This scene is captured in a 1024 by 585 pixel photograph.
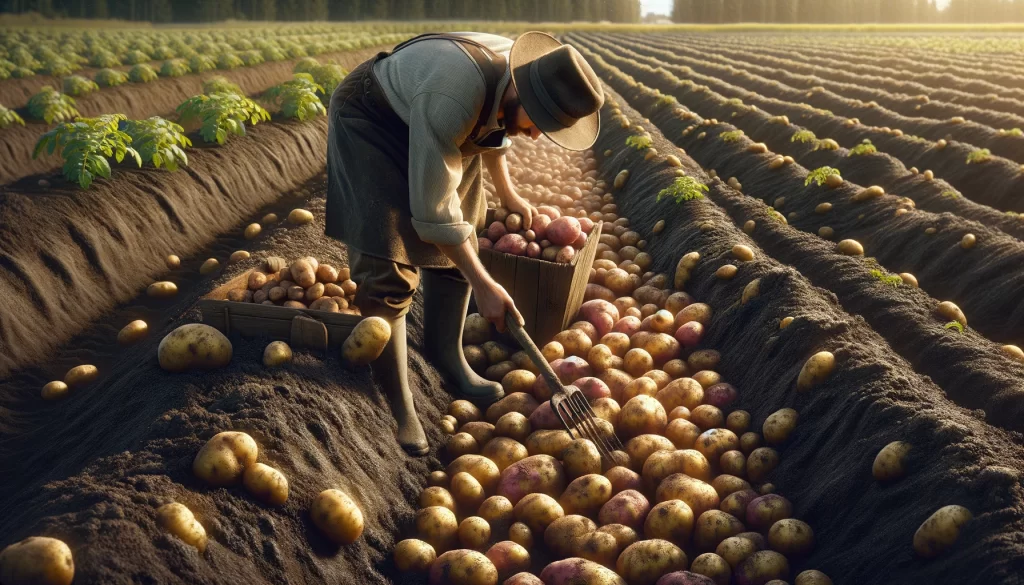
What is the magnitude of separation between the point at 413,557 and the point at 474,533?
0.29 m

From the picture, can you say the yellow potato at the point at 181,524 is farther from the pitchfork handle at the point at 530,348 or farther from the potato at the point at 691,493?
Result: the potato at the point at 691,493

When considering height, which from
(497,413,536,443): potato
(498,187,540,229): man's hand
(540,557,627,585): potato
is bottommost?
(540,557,627,585): potato

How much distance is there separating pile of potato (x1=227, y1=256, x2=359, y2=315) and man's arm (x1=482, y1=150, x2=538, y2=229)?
999 mm

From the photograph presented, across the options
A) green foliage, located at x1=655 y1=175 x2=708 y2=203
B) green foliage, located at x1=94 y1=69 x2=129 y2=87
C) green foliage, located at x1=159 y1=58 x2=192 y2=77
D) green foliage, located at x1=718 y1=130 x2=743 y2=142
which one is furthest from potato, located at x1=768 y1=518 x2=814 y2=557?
green foliage, located at x1=159 y1=58 x2=192 y2=77

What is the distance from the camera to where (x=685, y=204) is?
20.4ft

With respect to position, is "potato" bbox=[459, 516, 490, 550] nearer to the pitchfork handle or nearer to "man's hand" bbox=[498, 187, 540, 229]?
the pitchfork handle

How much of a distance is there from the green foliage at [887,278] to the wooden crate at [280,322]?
124 inches

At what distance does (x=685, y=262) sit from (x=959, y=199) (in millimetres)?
3459

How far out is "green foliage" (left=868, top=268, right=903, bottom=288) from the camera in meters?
4.64

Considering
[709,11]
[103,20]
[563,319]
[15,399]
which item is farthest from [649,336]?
[709,11]

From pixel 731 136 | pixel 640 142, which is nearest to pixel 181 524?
pixel 640 142

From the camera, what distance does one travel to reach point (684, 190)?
20.4 ft

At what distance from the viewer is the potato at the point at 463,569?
293 centimetres

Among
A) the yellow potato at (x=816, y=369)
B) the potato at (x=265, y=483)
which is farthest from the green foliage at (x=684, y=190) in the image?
the potato at (x=265, y=483)
